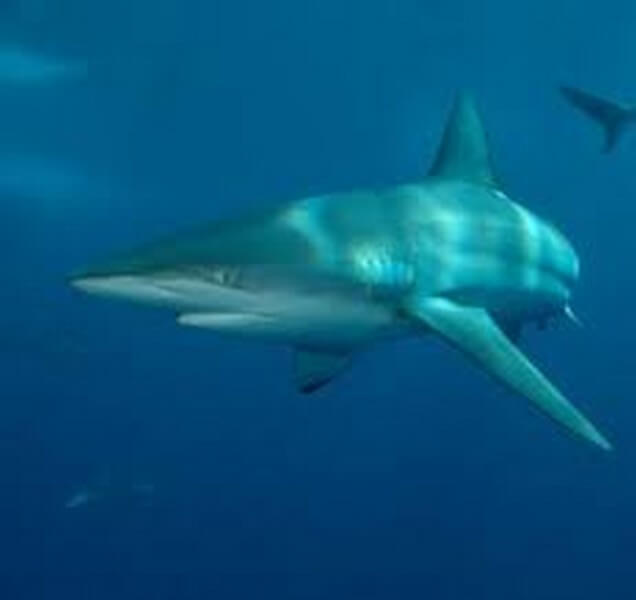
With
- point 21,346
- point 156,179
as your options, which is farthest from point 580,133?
point 21,346

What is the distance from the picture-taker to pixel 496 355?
235 inches

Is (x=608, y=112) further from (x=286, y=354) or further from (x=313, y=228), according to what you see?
(x=286, y=354)

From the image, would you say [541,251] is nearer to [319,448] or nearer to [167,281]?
[167,281]

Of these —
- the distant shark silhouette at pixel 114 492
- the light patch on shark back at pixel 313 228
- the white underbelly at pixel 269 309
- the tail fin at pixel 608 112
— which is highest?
the tail fin at pixel 608 112

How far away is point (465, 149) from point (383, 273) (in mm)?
1635

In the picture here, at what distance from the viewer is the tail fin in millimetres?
12525

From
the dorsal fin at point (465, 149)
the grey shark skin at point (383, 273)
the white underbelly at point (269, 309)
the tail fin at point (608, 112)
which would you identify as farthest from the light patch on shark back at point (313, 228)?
the tail fin at point (608, 112)

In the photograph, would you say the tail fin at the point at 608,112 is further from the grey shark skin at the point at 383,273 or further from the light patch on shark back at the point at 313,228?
the light patch on shark back at the point at 313,228

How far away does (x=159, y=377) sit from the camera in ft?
80.1

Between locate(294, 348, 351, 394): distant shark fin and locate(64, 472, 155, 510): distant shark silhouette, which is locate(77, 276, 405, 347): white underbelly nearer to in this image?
locate(294, 348, 351, 394): distant shark fin

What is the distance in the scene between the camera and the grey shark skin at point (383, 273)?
5.29m

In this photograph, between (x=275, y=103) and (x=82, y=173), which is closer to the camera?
(x=275, y=103)

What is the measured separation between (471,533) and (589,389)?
4021 mm

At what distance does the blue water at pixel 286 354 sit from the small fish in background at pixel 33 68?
17 cm
